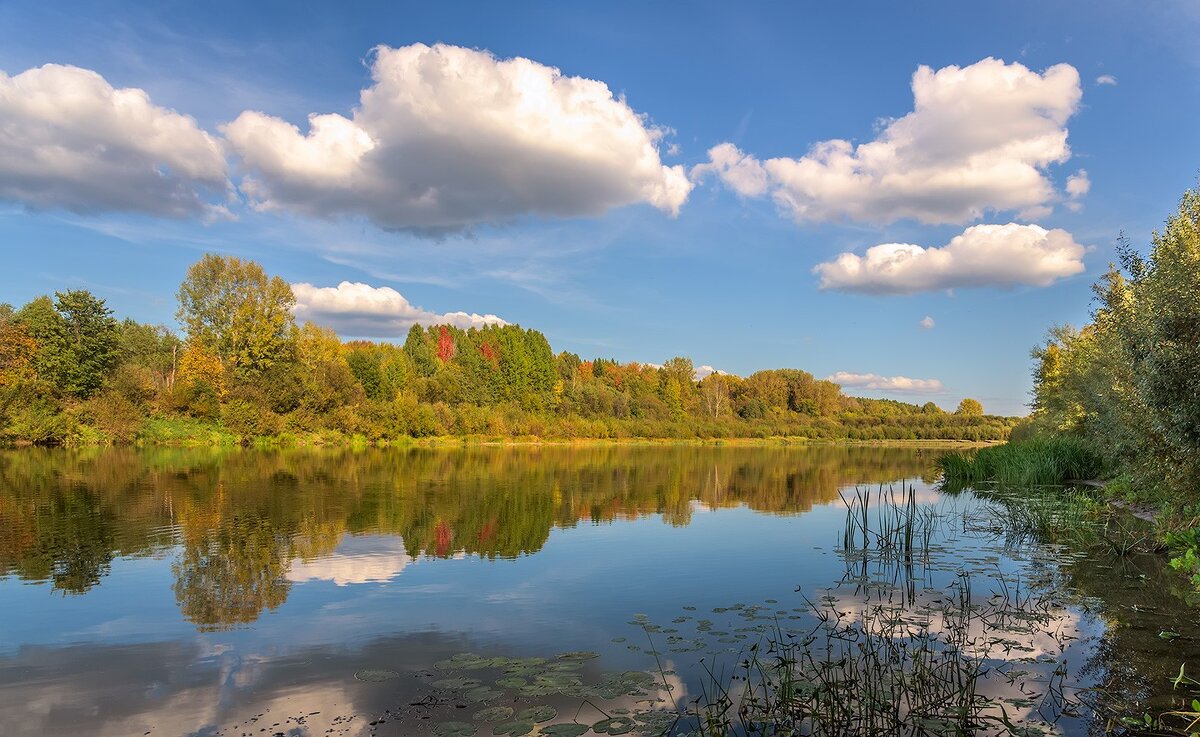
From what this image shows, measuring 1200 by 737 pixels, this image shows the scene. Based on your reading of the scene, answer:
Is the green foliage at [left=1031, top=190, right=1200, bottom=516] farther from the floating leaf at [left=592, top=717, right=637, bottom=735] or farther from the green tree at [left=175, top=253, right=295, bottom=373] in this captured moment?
the green tree at [left=175, top=253, right=295, bottom=373]

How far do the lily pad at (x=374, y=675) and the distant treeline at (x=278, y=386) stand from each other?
4790cm

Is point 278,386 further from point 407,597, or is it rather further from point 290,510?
point 407,597

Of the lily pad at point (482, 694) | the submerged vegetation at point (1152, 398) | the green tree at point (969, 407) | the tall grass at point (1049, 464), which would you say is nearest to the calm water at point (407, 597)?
the lily pad at point (482, 694)

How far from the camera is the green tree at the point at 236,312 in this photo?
5328 centimetres

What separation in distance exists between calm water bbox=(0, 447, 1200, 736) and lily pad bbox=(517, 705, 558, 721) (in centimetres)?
33

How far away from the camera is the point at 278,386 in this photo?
52.1 metres

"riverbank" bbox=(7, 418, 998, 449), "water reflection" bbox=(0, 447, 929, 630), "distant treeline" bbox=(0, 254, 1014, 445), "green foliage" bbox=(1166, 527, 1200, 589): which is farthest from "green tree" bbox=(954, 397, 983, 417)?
"green foliage" bbox=(1166, 527, 1200, 589)

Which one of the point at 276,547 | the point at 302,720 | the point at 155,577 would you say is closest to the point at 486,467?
the point at 276,547

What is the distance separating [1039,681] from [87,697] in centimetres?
852

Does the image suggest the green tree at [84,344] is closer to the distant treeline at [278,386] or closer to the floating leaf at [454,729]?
the distant treeline at [278,386]

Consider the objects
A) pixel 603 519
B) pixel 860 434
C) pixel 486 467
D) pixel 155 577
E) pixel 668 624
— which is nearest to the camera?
pixel 668 624

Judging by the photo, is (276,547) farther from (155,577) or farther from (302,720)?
(302,720)

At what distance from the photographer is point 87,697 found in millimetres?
5852

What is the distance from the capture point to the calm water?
587cm
